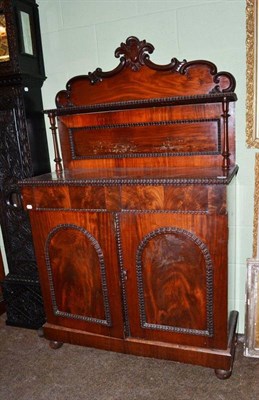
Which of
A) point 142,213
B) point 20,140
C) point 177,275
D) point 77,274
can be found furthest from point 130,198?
point 20,140

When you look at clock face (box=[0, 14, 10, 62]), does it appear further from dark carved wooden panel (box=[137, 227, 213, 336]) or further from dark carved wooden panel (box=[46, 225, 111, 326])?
dark carved wooden panel (box=[137, 227, 213, 336])

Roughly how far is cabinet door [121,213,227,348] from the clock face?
126 centimetres

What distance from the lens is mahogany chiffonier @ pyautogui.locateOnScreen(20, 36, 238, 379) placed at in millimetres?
1646

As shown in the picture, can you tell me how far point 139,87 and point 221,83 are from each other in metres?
0.48

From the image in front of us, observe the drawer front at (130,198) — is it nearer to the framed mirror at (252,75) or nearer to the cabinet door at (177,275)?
the cabinet door at (177,275)

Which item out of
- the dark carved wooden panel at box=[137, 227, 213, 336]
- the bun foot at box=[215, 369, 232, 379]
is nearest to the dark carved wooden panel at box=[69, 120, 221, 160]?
the dark carved wooden panel at box=[137, 227, 213, 336]

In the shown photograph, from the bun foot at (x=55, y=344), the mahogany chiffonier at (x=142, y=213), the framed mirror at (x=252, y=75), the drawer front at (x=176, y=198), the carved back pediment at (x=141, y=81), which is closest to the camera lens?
the drawer front at (x=176, y=198)

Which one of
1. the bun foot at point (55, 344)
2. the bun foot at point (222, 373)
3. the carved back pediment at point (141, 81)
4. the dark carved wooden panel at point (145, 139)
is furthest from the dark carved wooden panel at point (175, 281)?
the carved back pediment at point (141, 81)

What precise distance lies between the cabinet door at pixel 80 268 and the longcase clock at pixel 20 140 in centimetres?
34

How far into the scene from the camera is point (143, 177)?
65.6 inches

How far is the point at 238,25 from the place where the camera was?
1.80 metres

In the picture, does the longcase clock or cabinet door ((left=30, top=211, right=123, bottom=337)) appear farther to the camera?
the longcase clock

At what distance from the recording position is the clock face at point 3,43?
1997 mm

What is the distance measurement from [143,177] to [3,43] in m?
1.25
